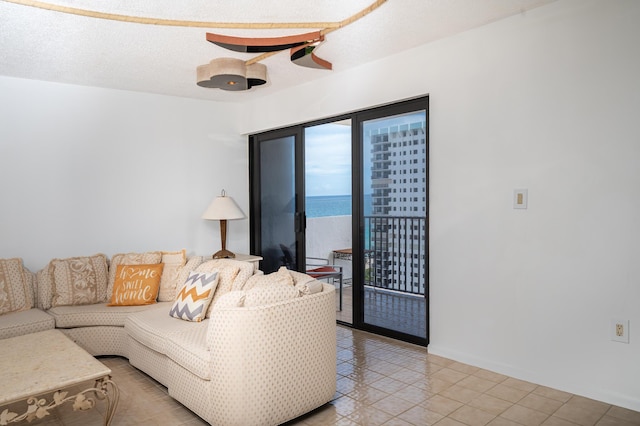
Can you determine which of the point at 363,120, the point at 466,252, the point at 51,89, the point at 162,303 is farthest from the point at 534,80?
the point at 51,89

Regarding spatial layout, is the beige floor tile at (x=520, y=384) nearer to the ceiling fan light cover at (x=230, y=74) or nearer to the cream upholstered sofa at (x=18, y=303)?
the ceiling fan light cover at (x=230, y=74)

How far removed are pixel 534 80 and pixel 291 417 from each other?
2599 mm

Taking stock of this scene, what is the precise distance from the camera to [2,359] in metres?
2.56

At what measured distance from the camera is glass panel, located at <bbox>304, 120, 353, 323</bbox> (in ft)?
15.7

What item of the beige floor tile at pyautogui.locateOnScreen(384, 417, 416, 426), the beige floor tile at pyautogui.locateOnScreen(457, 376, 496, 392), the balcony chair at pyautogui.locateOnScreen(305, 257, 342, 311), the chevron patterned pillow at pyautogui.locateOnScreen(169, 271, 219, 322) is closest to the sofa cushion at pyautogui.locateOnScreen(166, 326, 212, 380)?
the chevron patterned pillow at pyautogui.locateOnScreen(169, 271, 219, 322)

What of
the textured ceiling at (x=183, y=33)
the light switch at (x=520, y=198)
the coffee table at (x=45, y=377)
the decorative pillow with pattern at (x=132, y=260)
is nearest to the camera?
the coffee table at (x=45, y=377)

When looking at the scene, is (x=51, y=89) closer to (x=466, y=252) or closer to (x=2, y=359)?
(x=2, y=359)

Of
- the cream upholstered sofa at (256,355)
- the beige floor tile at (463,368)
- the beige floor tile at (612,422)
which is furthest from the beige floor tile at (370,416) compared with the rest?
the beige floor tile at (612,422)

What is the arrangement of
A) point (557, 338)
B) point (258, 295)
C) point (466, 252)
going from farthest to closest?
point (466, 252) < point (557, 338) < point (258, 295)

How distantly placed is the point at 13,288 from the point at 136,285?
974 millimetres

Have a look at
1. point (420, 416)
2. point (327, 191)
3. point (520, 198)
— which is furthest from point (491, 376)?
point (327, 191)

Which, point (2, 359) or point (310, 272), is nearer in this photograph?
point (2, 359)

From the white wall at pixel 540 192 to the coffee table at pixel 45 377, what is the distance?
2423 millimetres

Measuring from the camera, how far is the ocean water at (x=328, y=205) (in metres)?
4.75
